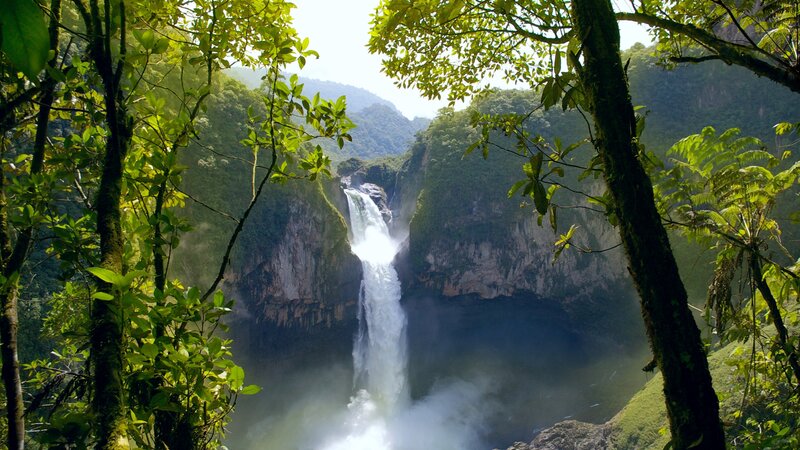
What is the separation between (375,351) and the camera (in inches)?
1292

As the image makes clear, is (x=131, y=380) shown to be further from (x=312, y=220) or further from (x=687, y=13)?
(x=312, y=220)

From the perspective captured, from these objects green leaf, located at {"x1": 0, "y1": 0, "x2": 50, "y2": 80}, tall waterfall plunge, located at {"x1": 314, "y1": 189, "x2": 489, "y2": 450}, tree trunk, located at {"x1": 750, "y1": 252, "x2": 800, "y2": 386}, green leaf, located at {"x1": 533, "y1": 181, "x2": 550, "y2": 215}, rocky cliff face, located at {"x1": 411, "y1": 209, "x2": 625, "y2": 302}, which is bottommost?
tall waterfall plunge, located at {"x1": 314, "y1": 189, "x2": 489, "y2": 450}

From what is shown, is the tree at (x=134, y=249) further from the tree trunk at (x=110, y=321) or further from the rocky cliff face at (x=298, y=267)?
the rocky cliff face at (x=298, y=267)

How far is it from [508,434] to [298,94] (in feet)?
96.6

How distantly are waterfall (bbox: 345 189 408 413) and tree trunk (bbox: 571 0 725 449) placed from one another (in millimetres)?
30819

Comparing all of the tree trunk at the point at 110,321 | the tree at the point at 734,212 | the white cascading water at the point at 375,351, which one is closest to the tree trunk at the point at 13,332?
the tree trunk at the point at 110,321

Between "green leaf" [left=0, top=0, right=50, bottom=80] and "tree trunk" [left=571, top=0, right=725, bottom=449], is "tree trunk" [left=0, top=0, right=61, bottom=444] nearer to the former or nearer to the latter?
"green leaf" [left=0, top=0, right=50, bottom=80]

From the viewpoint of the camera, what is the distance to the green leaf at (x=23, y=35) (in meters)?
0.49

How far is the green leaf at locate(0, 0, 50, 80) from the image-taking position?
49 cm

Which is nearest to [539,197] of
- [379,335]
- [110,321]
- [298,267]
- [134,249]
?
[110,321]

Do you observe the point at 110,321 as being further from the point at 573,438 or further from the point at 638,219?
the point at 573,438

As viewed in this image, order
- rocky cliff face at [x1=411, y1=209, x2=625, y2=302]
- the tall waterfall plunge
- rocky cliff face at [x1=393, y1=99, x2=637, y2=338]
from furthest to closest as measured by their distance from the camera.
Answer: rocky cliff face at [x1=411, y1=209, x2=625, y2=302] < rocky cliff face at [x1=393, y1=99, x2=637, y2=338] < the tall waterfall plunge

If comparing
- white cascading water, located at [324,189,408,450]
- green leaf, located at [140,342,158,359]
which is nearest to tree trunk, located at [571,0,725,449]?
green leaf, located at [140,342,158,359]

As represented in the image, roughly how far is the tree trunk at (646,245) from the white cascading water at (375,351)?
28.3m
